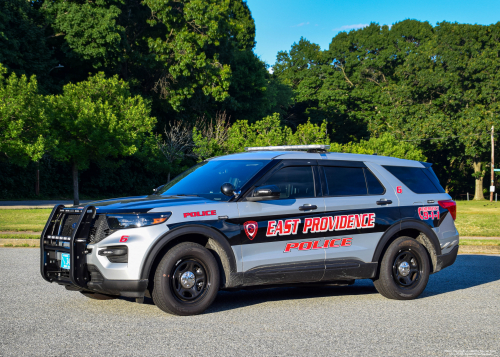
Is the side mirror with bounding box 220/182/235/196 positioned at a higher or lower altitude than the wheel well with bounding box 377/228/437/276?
higher

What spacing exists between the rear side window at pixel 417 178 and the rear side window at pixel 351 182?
1.45ft

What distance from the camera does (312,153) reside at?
7492 millimetres

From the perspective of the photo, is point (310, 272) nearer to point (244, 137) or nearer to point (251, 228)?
point (251, 228)

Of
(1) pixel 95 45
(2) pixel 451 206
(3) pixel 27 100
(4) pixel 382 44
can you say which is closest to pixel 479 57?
(4) pixel 382 44

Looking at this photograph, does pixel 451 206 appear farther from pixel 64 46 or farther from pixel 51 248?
pixel 64 46

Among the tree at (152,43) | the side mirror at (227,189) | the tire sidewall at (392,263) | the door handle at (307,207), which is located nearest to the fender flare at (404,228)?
the tire sidewall at (392,263)

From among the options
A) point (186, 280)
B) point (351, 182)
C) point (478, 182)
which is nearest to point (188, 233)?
point (186, 280)

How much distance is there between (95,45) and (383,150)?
3247 centimetres

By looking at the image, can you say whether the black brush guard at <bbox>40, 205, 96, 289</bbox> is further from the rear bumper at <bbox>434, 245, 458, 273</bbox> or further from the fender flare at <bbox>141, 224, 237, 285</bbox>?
the rear bumper at <bbox>434, 245, 458, 273</bbox>

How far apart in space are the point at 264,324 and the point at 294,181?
1.95 metres

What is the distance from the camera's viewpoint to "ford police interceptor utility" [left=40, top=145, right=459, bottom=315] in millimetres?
6039

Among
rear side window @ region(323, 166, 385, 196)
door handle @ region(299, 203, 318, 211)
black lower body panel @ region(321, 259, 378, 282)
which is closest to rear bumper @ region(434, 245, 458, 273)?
black lower body panel @ region(321, 259, 378, 282)

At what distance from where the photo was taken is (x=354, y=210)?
729cm

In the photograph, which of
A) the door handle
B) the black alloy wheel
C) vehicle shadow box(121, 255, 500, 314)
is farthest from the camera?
vehicle shadow box(121, 255, 500, 314)
